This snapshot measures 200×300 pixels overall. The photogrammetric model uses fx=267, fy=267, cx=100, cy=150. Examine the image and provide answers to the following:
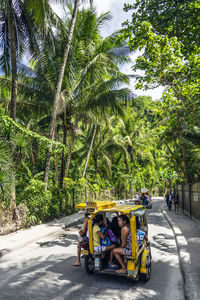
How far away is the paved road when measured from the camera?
16.6 feet

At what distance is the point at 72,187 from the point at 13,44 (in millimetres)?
9033

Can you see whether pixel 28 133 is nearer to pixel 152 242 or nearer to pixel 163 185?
pixel 152 242

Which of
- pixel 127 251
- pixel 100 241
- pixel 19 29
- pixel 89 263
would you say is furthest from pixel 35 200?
pixel 19 29

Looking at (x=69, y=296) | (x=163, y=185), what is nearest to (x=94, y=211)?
(x=69, y=296)

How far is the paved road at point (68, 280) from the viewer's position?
5.05 meters

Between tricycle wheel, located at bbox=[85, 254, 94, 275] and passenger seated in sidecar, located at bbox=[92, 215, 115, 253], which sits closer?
passenger seated in sidecar, located at bbox=[92, 215, 115, 253]

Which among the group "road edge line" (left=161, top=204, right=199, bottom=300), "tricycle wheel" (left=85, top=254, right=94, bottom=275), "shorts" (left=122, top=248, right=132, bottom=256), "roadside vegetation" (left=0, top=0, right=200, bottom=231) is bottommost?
"road edge line" (left=161, top=204, right=199, bottom=300)

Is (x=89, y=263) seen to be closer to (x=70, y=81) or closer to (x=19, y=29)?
(x=19, y=29)

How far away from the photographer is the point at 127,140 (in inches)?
1278

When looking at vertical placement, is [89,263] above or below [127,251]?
below

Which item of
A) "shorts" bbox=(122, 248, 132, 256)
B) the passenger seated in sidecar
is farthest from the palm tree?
"shorts" bbox=(122, 248, 132, 256)

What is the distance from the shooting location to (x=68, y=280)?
5766 mm

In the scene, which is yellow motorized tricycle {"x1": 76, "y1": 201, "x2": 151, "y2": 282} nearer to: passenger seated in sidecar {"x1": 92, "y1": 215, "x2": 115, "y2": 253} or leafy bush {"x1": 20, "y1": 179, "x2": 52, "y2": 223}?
passenger seated in sidecar {"x1": 92, "y1": 215, "x2": 115, "y2": 253}

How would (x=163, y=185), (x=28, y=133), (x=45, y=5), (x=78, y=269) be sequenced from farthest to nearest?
(x=163, y=185) < (x=45, y=5) < (x=28, y=133) < (x=78, y=269)
